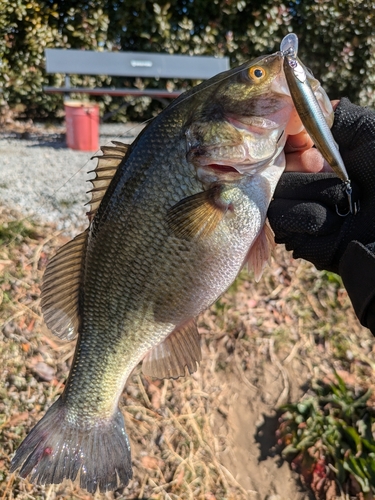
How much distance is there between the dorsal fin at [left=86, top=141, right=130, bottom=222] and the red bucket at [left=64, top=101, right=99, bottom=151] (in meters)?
5.49

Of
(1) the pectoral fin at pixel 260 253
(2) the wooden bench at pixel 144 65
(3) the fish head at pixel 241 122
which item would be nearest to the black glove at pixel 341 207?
(1) the pectoral fin at pixel 260 253

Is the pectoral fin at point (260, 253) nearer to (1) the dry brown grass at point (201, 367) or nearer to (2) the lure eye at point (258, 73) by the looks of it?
(2) the lure eye at point (258, 73)

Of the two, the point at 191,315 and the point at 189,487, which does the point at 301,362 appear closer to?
the point at 189,487

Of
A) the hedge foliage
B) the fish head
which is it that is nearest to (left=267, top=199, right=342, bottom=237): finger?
the fish head

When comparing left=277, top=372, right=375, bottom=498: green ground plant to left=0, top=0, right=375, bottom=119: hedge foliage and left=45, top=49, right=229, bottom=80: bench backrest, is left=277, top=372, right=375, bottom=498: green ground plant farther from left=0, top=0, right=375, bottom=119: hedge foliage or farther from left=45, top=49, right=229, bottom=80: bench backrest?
left=0, top=0, right=375, bottom=119: hedge foliage

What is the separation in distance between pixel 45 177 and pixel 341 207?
4.45m

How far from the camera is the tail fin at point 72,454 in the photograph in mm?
2129

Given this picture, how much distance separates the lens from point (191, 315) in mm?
2121

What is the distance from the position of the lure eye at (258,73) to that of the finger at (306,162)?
42 cm

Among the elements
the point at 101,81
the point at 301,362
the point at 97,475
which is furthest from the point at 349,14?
the point at 97,475

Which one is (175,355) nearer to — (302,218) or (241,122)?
(302,218)

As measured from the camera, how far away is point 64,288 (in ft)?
7.21

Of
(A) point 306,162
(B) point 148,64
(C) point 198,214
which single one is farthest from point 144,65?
(C) point 198,214

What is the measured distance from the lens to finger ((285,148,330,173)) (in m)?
2.22
